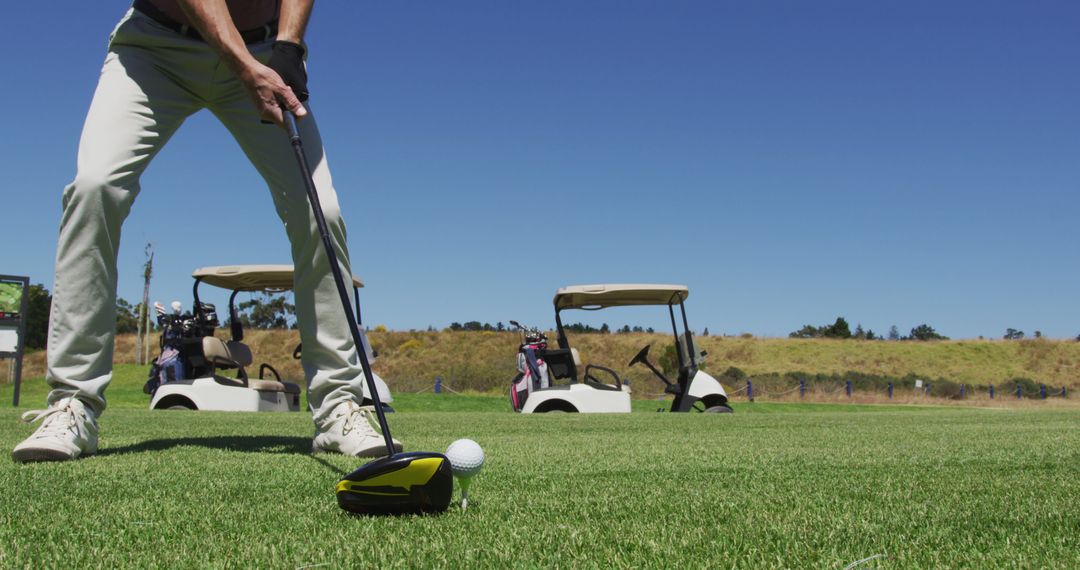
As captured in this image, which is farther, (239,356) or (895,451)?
(239,356)

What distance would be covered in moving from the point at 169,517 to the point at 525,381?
10.0 metres

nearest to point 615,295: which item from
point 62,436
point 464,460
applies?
point 62,436

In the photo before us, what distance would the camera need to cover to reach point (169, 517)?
1.61 meters

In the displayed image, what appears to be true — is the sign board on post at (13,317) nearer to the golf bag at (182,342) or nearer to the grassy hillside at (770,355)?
the golf bag at (182,342)

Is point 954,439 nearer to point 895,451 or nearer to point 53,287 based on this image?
point 895,451

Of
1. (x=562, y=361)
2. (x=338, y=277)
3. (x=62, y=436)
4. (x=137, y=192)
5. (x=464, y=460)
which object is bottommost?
(x=62, y=436)

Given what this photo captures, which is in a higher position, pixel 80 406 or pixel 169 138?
pixel 169 138

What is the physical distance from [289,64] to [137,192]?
73 centimetres

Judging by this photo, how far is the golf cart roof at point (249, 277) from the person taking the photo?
1076 centimetres

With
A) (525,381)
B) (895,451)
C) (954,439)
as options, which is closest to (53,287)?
(895,451)

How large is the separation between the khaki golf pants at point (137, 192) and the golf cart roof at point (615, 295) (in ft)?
28.8

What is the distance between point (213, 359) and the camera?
1028 centimetres

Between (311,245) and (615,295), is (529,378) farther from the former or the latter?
(311,245)

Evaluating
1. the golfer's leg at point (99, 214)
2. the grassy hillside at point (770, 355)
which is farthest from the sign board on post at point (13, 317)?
the grassy hillside at point (770, 355)
